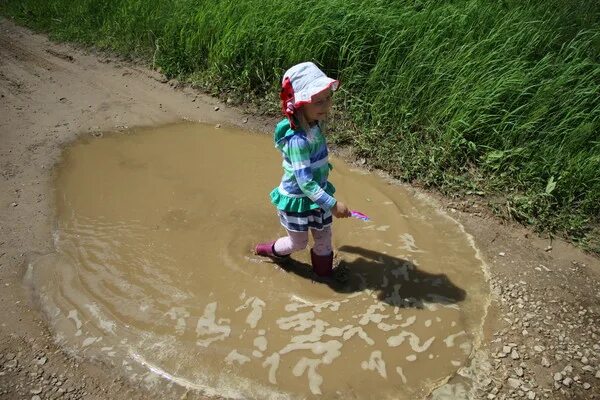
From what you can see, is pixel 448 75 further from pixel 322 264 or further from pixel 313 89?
pixel 313 89

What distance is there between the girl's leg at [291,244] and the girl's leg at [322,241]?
7 cm

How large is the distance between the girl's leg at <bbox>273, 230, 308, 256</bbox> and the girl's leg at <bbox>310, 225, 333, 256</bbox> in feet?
0.22

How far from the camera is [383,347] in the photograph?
2977mm

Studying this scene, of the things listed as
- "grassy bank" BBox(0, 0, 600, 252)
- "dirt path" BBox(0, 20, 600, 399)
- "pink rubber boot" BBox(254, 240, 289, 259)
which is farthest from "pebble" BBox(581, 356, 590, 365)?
"pink rubber boot" BBox(254, 240, 289, 259)

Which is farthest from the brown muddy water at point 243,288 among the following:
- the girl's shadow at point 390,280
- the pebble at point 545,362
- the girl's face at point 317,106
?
the girl's face at point 317,106

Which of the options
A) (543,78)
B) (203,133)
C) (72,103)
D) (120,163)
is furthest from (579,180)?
(72,103)

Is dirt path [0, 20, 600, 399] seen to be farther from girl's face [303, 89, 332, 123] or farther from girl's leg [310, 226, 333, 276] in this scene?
girl's face [303, 89, 332, 123]

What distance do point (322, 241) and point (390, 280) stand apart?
61 centimetres

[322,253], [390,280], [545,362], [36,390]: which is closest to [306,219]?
[322,253]

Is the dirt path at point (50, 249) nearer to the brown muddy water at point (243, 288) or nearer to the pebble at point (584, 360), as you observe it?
the pebble at point (584, 360)

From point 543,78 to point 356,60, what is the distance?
1762 mm

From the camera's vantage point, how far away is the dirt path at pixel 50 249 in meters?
2.75

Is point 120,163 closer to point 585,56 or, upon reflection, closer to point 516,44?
point 516,44

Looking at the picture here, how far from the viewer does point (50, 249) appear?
3.57 m
